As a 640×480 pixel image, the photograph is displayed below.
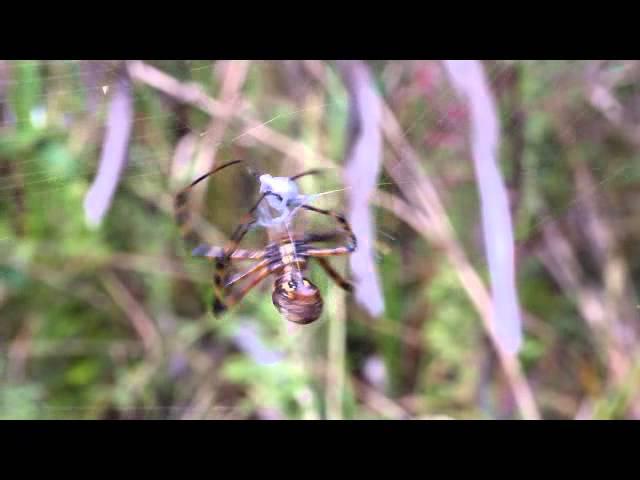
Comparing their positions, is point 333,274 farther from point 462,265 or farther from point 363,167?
point 462,265

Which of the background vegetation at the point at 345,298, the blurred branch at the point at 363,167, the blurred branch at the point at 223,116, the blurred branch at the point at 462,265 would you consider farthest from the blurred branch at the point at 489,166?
the blurred branch at the point at 223,116

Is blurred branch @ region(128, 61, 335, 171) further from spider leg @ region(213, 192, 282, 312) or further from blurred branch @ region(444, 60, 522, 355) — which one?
blurred branch @ region(444, 60, 522, 355)

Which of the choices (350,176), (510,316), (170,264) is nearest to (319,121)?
(350,176)

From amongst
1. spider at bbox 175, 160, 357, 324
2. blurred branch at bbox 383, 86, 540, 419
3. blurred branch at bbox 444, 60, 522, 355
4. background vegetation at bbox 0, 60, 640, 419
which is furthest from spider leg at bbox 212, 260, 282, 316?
blurred branch at bbox 383, 86, 540, 419

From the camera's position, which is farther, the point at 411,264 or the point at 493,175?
the point at 411,264

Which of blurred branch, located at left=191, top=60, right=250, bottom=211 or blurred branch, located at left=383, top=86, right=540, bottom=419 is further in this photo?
blurred branch, located at left=383, top=86, right=540, bottom=419

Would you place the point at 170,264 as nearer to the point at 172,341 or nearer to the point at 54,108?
the point at 172,341
